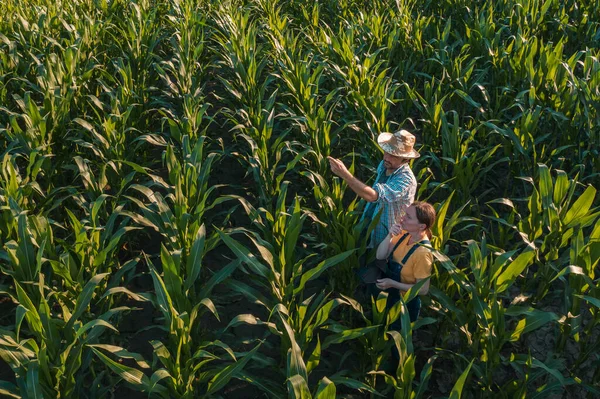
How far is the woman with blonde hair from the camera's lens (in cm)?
269

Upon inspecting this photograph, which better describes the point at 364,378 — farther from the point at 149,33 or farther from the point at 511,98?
the point at 149,33

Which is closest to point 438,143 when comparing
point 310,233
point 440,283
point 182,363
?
point 310,233

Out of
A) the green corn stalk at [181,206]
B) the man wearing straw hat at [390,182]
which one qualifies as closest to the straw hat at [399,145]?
the man wearing straw hat at [390,182]

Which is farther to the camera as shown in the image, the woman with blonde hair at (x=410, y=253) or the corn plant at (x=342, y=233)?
the corn plant at (x=342, y=233)

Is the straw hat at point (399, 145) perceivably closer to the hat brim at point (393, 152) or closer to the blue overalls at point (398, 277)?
the hat brim at point (393, 152)

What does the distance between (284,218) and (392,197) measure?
0.56 metres

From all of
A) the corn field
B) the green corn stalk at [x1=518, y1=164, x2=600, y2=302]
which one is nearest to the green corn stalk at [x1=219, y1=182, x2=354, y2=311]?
the corn field

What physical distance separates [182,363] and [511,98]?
3.48m

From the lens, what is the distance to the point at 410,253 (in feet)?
9.05

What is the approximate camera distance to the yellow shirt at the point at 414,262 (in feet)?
8.92

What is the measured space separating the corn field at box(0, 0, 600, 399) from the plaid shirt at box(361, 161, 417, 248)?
13 centimetres

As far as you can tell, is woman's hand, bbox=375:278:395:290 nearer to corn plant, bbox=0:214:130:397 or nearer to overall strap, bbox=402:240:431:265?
overall strap, bbox=402:240:431:265

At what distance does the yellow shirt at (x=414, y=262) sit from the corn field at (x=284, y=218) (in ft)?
0.31

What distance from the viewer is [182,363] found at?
8.66 feet
